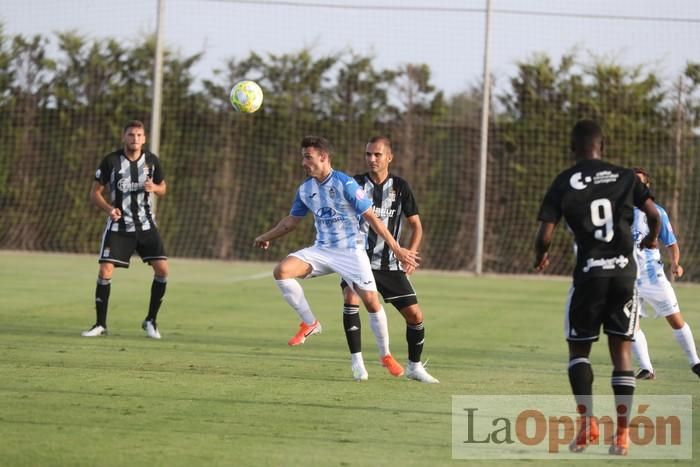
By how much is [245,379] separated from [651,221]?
335 centimetres

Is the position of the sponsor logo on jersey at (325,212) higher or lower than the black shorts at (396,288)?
higher

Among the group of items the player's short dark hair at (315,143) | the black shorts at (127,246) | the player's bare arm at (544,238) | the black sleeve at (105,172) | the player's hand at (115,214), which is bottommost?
the black shorts at (127,246)

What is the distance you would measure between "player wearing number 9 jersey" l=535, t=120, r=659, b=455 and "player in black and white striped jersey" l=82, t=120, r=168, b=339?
231 inches

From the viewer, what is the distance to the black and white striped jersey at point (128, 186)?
36.7ft

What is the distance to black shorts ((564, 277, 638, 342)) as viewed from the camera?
19.7 ft

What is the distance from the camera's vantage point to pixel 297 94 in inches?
910

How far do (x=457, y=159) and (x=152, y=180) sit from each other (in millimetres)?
12419

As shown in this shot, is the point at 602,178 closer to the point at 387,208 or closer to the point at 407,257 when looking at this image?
the point at 407,257

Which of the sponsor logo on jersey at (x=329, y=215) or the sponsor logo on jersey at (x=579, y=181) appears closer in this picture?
the sponsor logo on jersey at (x=579, y=181)

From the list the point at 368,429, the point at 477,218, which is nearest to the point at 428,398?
the point at 368,429

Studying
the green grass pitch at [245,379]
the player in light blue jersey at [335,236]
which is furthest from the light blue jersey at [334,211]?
the green grass pitch at [245,379]

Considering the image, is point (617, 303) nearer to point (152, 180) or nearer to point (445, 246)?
point (152, 180)

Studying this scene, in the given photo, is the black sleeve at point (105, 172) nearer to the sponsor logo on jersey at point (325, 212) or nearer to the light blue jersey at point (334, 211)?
the light blue jersey at point (334, 211)

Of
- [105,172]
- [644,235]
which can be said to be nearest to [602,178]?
[644,235]
